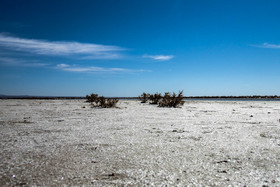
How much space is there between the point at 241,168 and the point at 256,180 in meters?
0.28

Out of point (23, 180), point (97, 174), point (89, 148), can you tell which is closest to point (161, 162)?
point (97, 174)

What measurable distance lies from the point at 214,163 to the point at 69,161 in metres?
1.57

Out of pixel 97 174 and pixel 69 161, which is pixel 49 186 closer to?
pixel 97 174

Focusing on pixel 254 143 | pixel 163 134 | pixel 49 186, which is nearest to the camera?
pixel 49 186

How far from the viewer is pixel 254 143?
314cm

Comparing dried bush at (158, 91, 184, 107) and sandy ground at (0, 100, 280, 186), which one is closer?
sandy ground at (0, 100, 280, 186)

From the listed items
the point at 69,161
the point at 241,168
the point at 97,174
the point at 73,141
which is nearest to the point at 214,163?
the point at 241,168

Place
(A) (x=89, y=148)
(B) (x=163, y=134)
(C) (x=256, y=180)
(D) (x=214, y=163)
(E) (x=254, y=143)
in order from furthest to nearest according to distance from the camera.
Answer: (B) (x=163, y=134) < (E) (x=254, y=143) < (A) (x=89, y=148) < (D) (x=214, y=163) < (C) (x=256, y=180)

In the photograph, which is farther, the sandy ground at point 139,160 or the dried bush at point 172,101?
the dried bush at point 172,101

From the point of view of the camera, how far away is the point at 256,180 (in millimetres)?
1821

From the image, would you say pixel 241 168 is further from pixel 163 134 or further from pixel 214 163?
pixel 163 134

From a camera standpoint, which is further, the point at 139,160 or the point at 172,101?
the point at 172,101

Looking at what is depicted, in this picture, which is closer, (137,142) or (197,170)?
(197,170)

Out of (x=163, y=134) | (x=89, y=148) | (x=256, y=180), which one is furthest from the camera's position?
(x=163, y=134)
